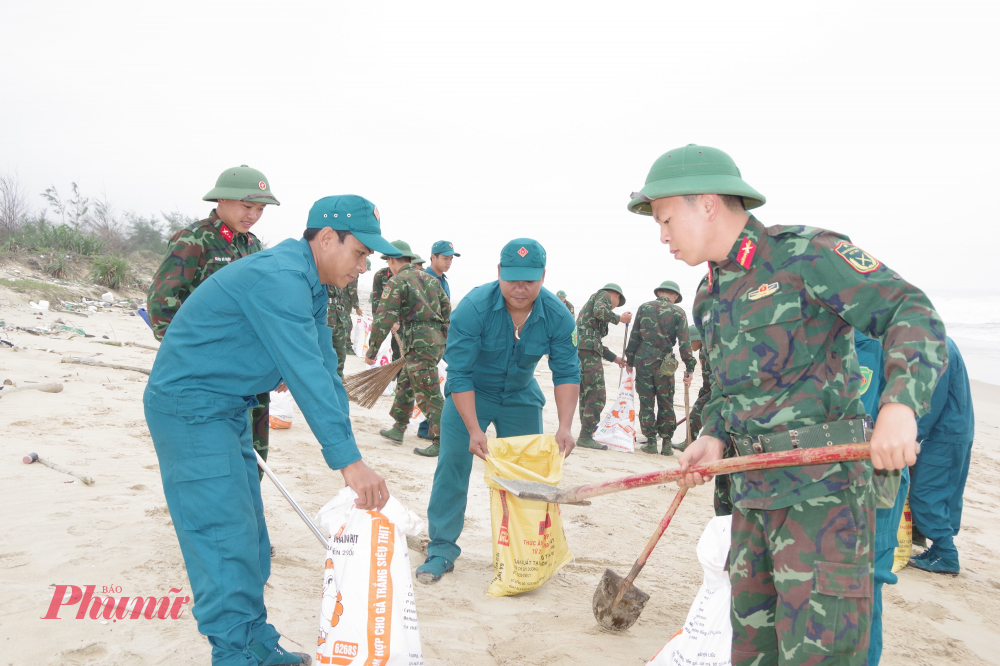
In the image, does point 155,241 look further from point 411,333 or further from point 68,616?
point 68,616

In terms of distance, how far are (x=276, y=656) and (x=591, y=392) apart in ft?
18.2

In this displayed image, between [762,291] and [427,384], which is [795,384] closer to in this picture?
[762,291]

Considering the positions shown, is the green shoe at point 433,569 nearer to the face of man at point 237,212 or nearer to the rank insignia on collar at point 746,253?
the face of man at point 237,212

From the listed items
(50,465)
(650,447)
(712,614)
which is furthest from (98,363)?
(712,614)

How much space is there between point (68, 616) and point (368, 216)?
202cm

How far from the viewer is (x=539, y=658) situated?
2.60 m

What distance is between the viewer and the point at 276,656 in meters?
2.25

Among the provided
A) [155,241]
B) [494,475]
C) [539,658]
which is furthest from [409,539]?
[155,241]

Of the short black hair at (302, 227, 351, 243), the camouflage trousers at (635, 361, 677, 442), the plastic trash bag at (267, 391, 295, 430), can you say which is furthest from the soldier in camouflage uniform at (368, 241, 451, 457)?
the short black hair at (302, 227, 351, 243)

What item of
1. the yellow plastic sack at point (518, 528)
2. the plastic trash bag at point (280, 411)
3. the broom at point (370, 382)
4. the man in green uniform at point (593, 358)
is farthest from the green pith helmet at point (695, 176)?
the man in green uniform at point (593, 358)

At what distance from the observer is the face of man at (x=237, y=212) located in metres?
3.31

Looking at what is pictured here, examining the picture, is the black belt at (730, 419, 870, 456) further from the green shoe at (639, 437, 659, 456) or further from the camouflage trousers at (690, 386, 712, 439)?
the green shoe at (639, 437, 659, 456)

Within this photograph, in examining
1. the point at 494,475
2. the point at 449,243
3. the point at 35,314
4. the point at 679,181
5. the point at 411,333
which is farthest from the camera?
the point at 35,314

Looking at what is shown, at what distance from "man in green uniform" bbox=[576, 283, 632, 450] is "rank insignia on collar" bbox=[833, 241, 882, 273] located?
18.0 feet
